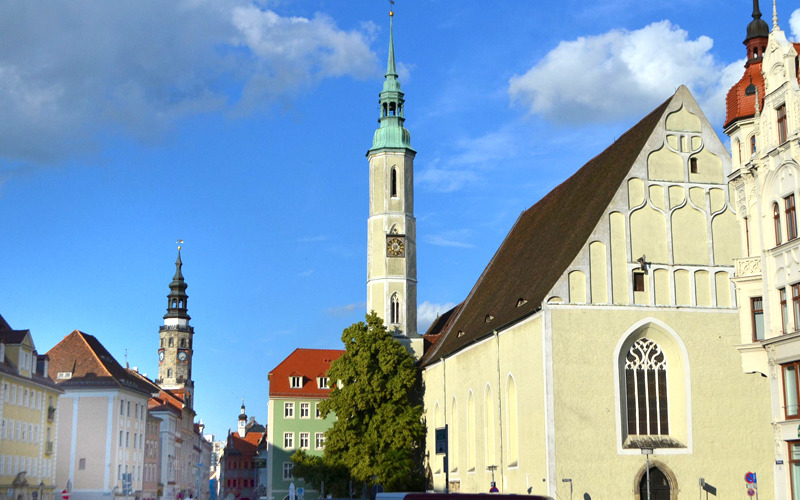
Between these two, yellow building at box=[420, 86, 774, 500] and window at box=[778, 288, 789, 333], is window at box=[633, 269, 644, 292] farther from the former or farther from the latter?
window at box=[778, 288, 789, 333]

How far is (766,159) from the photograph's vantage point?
85.0 feet

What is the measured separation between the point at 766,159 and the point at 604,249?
847 centimetres

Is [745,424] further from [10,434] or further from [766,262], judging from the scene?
[10,434]

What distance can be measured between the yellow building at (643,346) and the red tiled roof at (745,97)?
264 inches

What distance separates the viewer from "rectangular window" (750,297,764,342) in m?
26.3

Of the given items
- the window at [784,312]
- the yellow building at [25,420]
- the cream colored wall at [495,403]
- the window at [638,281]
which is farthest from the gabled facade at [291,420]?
the window at [784,312]

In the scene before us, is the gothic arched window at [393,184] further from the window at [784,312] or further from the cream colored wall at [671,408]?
the window at [784,312]

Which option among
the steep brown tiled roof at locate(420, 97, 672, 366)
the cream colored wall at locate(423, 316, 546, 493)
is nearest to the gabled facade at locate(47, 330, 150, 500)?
the steep brown tiled roof at locate(420, 97, 672, 366)

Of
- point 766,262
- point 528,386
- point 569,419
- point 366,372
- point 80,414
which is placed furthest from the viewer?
point 80,414

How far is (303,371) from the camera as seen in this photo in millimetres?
72062

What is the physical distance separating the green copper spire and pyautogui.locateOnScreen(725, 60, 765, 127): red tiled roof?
29.7 metres

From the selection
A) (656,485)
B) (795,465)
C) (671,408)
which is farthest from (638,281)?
(795,465)

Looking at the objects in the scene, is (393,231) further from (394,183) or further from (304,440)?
(304,440)

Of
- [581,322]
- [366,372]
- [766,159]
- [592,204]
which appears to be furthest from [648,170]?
[366,372]
